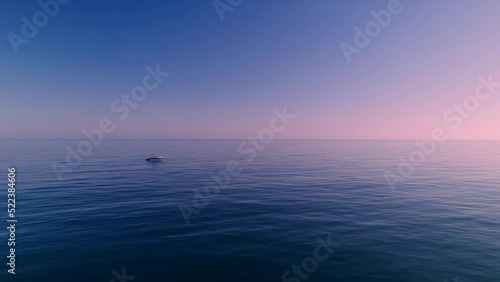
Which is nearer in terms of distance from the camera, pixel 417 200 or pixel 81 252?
pixel 81 252

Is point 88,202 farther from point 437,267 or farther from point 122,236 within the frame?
point 437,267

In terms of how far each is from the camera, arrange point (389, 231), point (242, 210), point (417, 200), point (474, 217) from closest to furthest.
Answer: point (389, 231)
point (474, 217)
point (242, 210)
point (417, 200)

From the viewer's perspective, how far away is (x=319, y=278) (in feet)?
40.2

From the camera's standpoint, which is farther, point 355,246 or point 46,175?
point 46,175

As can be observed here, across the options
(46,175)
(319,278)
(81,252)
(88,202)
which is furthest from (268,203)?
(46,175)

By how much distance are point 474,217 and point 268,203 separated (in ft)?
56.0

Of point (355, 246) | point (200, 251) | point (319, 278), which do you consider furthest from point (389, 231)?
point (200, 251)

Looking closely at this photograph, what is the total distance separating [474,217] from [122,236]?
88.5ft

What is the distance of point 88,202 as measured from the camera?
25016mm

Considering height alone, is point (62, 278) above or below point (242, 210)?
below

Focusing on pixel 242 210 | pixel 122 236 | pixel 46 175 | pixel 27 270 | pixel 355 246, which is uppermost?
pixel 46 175

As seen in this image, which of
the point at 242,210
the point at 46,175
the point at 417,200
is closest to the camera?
the point at 242,210

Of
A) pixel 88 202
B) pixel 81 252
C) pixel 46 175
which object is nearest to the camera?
pixel 81 252

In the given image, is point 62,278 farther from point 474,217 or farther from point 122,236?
point 474,217
